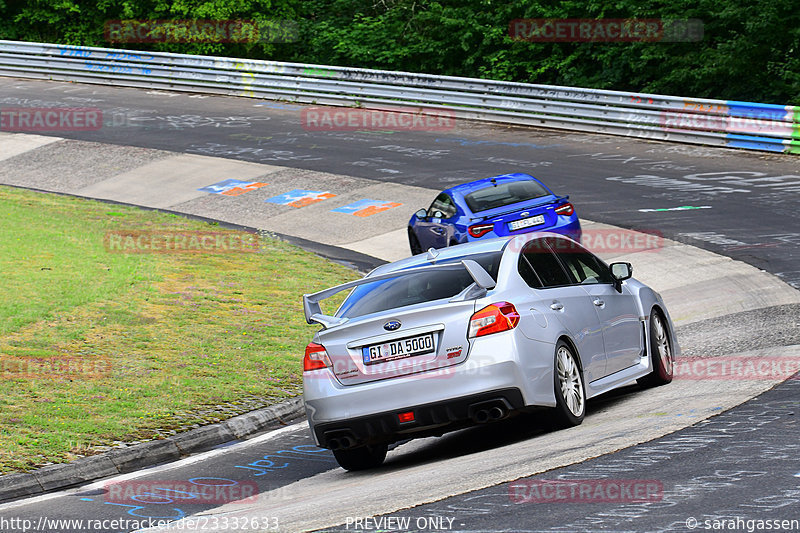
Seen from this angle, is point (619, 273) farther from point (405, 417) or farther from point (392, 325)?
point (405, 417)

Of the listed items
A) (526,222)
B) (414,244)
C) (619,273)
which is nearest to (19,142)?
(414,244)

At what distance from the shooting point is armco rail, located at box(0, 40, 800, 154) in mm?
26766

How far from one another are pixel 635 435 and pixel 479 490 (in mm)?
1554

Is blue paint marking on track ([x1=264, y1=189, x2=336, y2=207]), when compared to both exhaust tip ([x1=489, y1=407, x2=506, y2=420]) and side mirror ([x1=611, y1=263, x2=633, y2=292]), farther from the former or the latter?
exhaust tip ([x1=489, y1=407, x2=506, y2=420])

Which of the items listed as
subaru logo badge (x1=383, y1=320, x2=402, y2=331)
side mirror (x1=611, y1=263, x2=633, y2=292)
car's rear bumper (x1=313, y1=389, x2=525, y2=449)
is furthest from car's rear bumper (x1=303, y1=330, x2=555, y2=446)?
side mirror (x1=611, y1=263, x2=633, y2=292)

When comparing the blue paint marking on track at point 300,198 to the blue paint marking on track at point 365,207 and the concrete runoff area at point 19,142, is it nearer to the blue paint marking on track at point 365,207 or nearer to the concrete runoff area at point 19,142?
the blue paint marking on track at point 365,207

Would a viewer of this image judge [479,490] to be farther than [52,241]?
No

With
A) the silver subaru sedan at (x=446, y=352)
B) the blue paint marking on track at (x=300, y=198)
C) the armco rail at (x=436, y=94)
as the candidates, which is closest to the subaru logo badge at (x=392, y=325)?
the silver subaru sedan at (x=446, y=352)

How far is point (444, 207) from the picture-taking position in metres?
18.3

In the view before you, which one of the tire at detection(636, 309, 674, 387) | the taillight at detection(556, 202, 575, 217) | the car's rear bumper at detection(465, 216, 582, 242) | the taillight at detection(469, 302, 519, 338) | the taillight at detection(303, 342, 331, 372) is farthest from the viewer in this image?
the taillight at detection(556, 202, 575, 217)

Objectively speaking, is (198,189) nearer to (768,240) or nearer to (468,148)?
(468,148)

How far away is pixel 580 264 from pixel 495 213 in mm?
6943

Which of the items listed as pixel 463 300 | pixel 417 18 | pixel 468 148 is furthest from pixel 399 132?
pixel 463 300

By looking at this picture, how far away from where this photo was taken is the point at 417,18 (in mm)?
40312
